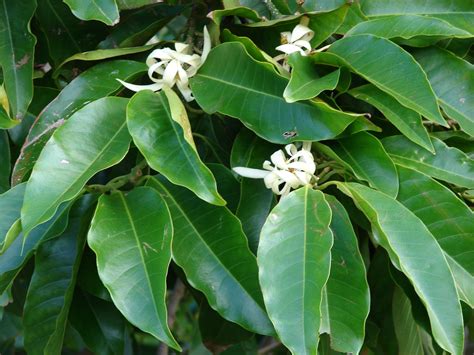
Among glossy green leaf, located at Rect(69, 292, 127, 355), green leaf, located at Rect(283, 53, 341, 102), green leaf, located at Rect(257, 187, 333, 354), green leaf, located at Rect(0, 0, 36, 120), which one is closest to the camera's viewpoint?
green leaf, located at Rect(257, 187, 333, 354)

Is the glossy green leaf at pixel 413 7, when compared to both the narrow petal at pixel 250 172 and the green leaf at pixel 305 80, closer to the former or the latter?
the green leaf at pixel 305 80

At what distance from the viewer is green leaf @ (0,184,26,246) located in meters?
0.80

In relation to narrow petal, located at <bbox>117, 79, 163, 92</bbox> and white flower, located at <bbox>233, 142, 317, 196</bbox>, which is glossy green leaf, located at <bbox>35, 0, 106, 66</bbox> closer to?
narrow petal, located at <bbox>117, 79, 163, 92</bbox>

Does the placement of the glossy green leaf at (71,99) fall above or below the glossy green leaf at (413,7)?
below

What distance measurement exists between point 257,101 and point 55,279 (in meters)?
0.30

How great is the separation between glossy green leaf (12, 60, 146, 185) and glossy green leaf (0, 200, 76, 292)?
6 centimetres

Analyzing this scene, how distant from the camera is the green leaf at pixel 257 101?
2.65 feet

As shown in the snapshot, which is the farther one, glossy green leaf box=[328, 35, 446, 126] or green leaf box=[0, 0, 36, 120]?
green leaf box=[0, 0, 36, 120]

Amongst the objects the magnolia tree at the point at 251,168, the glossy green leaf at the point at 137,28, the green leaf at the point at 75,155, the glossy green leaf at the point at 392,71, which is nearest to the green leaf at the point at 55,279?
the magnolia tree at the point at 251,168

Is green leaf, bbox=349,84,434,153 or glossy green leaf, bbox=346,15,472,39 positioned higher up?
glossy green leaf, bbox=346,15,472,39

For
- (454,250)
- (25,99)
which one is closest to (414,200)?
(454,250)

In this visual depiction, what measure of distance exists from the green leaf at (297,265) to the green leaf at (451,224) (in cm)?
12

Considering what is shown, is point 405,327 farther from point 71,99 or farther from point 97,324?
point 71,99

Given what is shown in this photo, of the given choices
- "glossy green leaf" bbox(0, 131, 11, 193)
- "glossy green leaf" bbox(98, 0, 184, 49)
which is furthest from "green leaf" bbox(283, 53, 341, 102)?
"glossy green leaf" bbox(0, 131, 11, 193)
